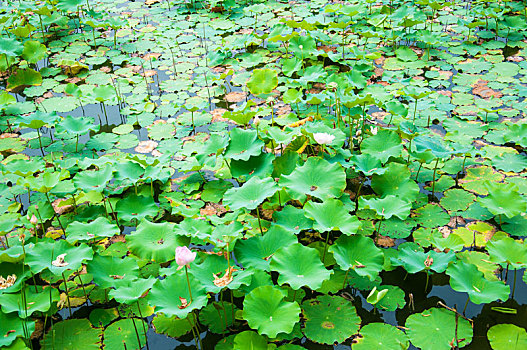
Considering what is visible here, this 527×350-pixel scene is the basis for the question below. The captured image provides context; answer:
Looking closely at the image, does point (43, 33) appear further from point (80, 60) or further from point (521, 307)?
point (521, 307)

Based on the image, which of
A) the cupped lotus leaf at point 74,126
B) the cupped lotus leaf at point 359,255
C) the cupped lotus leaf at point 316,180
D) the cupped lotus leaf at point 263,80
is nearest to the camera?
the cupped lotus leaf at point 359,255

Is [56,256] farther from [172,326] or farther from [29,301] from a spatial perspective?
[172,326]

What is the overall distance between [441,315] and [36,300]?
235cm

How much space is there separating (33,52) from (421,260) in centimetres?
518

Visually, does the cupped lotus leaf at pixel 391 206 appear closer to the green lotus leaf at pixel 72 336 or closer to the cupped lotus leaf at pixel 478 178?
the cupped lotus leaf at pixel 478 178

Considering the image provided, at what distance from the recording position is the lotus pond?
2.64 metres

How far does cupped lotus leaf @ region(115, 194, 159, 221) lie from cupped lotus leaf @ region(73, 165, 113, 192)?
0.65 ft

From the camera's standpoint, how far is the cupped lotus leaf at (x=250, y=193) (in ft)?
10.0

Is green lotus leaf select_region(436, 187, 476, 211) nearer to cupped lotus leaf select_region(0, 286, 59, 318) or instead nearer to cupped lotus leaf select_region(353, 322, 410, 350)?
cupped lotus leaf select_region(353, 322, 410, 350)

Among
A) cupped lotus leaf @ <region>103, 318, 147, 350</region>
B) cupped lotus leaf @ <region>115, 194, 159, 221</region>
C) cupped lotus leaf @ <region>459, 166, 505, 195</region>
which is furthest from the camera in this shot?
cupped lotus leaf @ <region>459, 166, 505, 195</region>

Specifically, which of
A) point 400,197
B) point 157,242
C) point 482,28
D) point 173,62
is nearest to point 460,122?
point 400,197

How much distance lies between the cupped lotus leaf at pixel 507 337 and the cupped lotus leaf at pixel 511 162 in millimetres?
1542

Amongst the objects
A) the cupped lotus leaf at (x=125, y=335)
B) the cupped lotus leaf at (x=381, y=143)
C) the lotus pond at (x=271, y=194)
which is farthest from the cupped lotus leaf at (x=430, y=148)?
the cupped lotus leaf at (x=125, y=335)

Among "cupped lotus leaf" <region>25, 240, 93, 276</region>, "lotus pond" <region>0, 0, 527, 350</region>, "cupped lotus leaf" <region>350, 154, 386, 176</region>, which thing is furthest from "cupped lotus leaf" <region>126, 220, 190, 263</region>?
"cupped lotus leaf" <region>350, 154, 386, 176</region>
